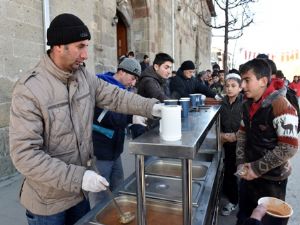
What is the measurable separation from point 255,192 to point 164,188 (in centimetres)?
77

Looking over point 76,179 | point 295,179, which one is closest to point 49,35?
point 76,179

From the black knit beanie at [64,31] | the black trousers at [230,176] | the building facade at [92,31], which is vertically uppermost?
the building facade at [92,31]

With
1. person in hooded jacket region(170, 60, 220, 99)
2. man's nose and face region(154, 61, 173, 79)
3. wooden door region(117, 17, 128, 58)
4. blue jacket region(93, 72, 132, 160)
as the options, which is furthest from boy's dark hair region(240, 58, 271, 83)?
wooden door region(117, 17, 128, 58)

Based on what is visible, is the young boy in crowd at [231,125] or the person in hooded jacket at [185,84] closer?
the young boy in crowd at [231,125]

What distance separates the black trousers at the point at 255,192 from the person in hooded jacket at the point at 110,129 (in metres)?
1.18

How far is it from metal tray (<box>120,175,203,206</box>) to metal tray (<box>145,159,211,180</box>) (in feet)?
0.75

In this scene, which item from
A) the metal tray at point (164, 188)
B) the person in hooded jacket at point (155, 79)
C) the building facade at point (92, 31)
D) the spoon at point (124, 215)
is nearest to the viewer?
the spoon at point (124, 215)

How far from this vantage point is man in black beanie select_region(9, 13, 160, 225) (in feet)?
4.56

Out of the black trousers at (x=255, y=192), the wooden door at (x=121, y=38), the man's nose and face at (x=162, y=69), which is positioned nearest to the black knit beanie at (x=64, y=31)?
the black trousers at (x=255, y=192)

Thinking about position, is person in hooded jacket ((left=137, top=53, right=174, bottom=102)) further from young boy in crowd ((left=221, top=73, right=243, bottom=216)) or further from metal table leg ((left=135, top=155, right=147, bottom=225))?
metal table leg ((left=135, top=155, right=147, bottom=225))

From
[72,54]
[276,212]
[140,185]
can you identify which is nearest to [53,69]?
[72,54]

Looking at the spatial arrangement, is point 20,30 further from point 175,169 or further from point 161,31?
point 161,31

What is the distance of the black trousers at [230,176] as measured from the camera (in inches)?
139

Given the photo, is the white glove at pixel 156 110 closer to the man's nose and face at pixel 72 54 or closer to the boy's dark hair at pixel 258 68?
the man's nose and face at pixel 72 54
